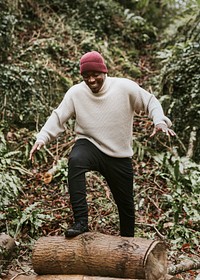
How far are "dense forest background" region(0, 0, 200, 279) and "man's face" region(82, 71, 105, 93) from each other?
7.16 feet

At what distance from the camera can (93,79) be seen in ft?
13.4

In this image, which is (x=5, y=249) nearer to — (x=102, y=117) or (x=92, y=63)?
(x=102, y=117)

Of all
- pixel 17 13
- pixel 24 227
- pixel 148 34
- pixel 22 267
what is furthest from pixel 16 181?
pixel 148 34

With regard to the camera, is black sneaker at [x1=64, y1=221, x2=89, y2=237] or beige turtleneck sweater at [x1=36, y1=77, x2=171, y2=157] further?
beige turtleneck sweater at [x1=36, y1=77, x2=171, y2=157]

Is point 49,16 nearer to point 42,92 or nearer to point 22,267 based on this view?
point 42,92

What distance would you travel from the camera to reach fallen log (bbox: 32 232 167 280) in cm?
363

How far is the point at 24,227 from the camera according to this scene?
18.6 ft

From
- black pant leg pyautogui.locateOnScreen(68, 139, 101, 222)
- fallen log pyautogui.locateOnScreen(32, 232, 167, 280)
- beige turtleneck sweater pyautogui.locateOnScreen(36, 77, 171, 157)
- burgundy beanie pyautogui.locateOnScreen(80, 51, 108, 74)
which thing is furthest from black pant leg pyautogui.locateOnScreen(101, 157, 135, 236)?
burgundy beanie pyautogui.locateOnScreen(80, 51, 108, 74)

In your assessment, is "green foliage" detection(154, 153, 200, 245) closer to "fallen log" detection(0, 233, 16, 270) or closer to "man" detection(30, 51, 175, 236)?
"man" detection(30, 51, 175, 236)

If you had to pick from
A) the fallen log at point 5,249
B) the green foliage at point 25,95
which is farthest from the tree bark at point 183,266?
the green foliage at point 25,95

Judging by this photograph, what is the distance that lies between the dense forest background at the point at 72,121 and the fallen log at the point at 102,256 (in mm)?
1101

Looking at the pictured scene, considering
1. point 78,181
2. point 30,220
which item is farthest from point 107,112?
point 30,220

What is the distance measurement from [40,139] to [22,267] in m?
1.60

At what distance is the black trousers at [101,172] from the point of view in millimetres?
3943
